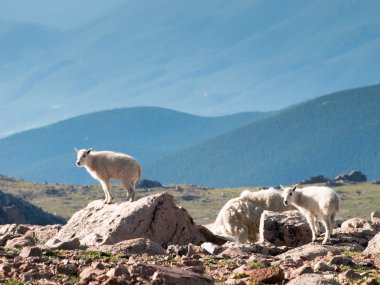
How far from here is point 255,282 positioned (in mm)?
17781

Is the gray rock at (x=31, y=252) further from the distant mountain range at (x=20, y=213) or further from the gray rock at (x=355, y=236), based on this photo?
the distant mountain range at (x=20, y=213)

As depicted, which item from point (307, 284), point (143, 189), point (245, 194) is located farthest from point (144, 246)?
point (143, 189)

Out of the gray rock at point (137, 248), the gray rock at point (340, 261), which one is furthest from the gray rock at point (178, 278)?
the gray rock at point (137, 248)

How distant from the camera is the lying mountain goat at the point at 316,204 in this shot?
29.8 m

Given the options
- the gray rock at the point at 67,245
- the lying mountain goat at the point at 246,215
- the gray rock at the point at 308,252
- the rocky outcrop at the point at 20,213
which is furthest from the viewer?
the rocky outcrop at the point at 20,213

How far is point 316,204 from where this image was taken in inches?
1216

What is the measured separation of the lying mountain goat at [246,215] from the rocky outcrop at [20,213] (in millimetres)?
62546

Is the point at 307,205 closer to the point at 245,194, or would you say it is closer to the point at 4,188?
the point at 245,194

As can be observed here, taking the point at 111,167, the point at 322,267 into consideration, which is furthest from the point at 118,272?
the point at 111,167

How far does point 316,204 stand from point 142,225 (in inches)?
228

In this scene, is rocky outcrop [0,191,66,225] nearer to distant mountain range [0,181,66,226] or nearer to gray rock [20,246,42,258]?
distant mountain range [0,181,66,226]

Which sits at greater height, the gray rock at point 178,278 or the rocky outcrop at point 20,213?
the rocky outcrop at point 20,213

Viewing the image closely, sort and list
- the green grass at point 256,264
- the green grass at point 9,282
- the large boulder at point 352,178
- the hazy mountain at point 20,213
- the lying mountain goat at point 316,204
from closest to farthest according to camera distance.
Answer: the green grass at point 9,282, the green grass at point 256,264, the lying mountain goat at point 316,204, the hazy mountain at point 20,213, the large boulder at point 352,178

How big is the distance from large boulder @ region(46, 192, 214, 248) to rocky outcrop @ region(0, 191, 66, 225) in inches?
2568
